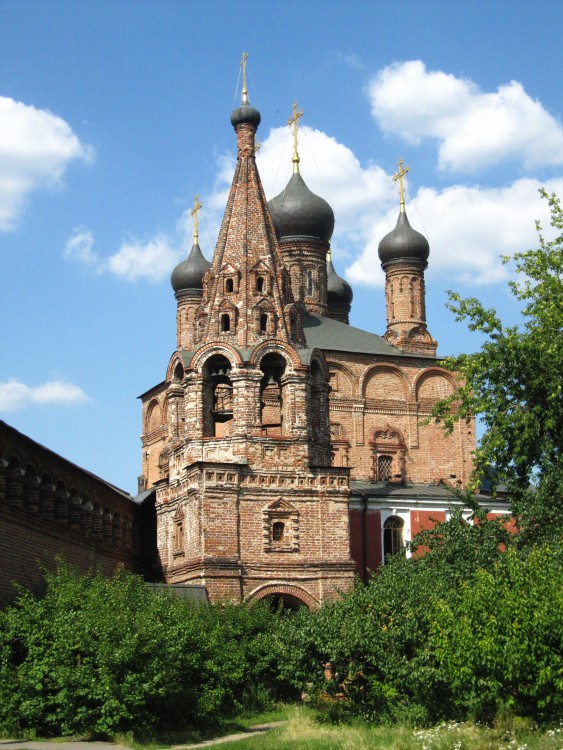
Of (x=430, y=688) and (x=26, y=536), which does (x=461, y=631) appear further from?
(x=26, y=536)

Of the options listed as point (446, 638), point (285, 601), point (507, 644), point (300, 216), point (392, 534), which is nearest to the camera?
point (507, 644)

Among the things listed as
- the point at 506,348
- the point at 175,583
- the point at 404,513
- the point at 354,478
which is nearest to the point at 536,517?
the point at 506,348

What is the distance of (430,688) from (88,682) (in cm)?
440

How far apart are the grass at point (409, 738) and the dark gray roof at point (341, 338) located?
1711cm

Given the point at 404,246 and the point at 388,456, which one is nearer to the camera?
the point at 388,456

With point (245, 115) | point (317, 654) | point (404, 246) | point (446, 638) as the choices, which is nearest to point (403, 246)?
point (404, 246)

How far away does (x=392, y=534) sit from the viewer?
1161 inches

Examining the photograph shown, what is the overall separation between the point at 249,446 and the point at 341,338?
1148cm

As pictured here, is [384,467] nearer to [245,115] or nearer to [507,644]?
[245,115]

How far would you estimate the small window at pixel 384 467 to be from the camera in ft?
108

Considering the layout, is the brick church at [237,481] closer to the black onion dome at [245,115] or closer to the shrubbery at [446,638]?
the black onion dome at [245,115]

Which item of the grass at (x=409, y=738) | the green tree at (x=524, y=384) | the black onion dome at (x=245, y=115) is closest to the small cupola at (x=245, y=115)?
the black onion dome at (x=245, y=115)

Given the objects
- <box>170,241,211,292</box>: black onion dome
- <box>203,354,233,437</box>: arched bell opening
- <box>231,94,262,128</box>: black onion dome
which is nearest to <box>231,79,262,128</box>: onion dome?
<box>231,94,262,128</box>: black onion dome

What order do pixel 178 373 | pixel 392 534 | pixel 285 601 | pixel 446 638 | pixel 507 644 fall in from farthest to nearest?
pixel 392 534
pixel 178 373
pixel 285 601
pixel 446 638
pixel 507 644
